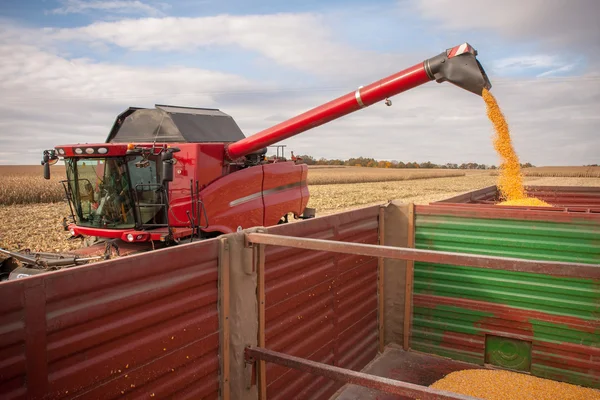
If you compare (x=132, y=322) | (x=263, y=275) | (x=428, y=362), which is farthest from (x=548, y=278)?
(x=132, y=322)

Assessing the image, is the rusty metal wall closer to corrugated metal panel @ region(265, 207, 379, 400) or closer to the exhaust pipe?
corrugated metal panel @ region(265, 207, 379, 400)

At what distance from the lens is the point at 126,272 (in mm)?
2445

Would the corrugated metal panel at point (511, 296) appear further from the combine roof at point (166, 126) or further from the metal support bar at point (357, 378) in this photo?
the combine roof at point (166, 126)

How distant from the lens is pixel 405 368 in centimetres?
475

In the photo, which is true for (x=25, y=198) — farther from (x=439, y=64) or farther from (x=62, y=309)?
(x=62, y=309)

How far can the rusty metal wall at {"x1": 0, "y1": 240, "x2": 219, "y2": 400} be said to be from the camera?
2051 millimetres

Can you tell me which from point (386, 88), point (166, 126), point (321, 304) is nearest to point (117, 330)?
point (321, 304)

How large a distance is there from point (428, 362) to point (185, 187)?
3965 millimetres

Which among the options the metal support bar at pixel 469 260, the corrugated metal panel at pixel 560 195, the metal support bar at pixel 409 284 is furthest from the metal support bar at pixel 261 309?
the corrugated metal panel at pixel 560 195

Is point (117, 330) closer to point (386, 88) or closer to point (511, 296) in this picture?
point (511, 296)

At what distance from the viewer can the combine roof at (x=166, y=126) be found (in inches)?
303

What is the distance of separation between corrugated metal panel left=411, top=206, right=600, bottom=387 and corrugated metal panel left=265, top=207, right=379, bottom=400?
0.62m

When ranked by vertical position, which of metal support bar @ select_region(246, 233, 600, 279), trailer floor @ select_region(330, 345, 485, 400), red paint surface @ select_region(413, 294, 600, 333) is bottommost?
trailer floor @ select_region(330, 345, 485, 400)

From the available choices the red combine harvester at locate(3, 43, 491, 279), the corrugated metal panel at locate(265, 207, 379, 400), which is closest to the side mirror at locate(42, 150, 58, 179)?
the red combine harvester at locate(3, 43, 491, 279)
